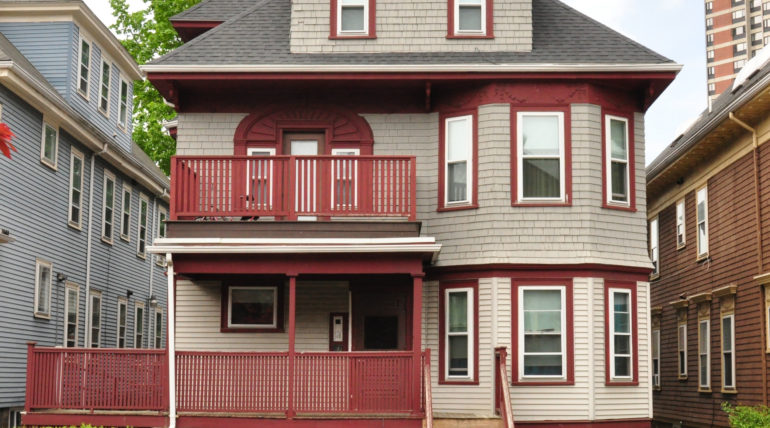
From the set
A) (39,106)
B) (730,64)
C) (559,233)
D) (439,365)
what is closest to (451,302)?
(439,365)

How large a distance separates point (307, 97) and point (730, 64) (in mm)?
114954

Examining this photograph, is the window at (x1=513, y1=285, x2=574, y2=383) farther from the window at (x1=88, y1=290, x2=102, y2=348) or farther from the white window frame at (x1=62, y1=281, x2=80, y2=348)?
the window at (x1=88, y1=290, x2=102, y2=348)

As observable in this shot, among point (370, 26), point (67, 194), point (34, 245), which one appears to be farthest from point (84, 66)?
point (370, 26)

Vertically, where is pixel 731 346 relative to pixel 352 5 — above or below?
below

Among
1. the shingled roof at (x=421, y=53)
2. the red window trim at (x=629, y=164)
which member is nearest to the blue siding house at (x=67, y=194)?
the shingled roof at (x=421, y=53)

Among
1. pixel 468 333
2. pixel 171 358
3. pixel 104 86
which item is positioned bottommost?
pixel 171 358

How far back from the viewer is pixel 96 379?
1723cm

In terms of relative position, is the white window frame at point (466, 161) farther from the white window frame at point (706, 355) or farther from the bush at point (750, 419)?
the white window frame at point (706, 355)

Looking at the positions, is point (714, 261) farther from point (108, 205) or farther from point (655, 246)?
point (108, 205)

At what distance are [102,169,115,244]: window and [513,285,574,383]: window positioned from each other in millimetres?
13927

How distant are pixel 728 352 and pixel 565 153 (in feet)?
25.2

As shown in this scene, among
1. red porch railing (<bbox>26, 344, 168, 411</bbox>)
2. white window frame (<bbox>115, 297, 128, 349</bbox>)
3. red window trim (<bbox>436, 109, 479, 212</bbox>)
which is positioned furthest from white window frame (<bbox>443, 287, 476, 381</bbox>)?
white window frame (<bbox>115, 297, 128, 349</bbox>)

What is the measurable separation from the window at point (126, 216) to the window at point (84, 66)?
4247mm

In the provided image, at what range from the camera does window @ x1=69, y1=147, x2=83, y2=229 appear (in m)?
25.9
